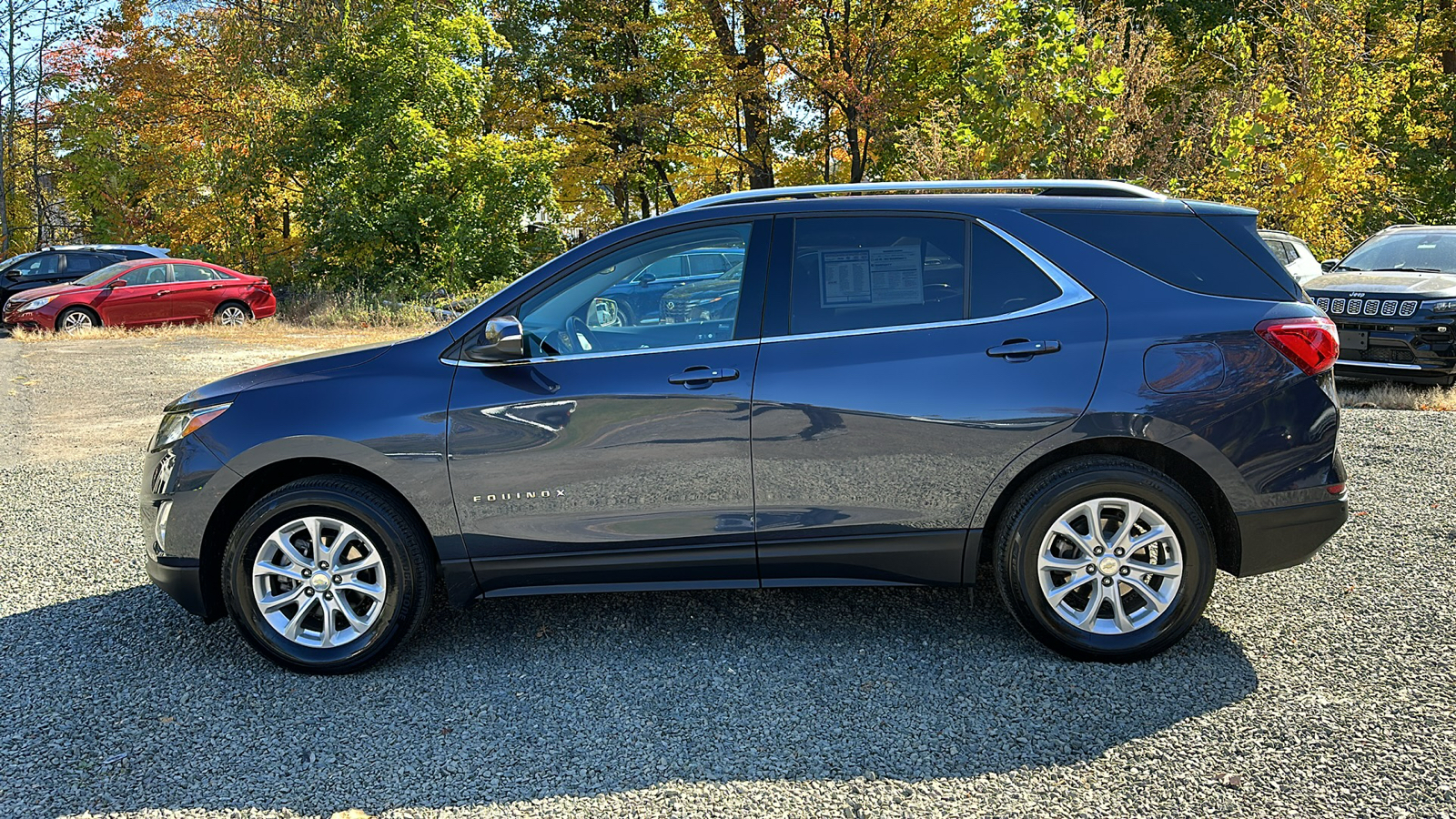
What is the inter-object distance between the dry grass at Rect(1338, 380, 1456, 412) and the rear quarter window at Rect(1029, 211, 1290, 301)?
6436mm

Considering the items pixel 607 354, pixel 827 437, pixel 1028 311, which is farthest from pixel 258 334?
pixel 1028 311

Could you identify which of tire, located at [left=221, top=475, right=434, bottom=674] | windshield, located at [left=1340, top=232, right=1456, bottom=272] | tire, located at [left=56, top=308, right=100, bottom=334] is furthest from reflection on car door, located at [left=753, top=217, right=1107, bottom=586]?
tire, located at [left=56, top=308, right=100, bottom=334]

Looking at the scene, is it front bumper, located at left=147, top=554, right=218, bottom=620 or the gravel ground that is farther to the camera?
front bumper, located at left=147, top=554, right=218, bottom=620

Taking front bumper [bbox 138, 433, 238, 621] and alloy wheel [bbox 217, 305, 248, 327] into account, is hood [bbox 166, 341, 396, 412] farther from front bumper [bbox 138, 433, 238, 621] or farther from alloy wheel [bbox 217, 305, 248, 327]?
alloy wheel [bbox 217, 305, 248, 327]

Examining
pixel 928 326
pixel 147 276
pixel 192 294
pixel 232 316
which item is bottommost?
pixel 232 316

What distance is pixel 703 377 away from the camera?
388 cm

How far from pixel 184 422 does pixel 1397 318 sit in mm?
9884

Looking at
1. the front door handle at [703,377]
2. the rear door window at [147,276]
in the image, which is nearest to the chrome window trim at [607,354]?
the front door handle at [703,377]

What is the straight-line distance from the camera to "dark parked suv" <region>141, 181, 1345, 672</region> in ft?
12.6

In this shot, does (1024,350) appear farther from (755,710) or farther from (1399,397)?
(1399,397)

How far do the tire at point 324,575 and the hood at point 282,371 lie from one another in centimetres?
43

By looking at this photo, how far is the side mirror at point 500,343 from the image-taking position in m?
3.90

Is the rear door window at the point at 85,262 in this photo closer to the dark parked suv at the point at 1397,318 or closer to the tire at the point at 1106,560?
the dark parked suv at the point at 1397,318

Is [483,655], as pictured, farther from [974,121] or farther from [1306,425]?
[974,121]
